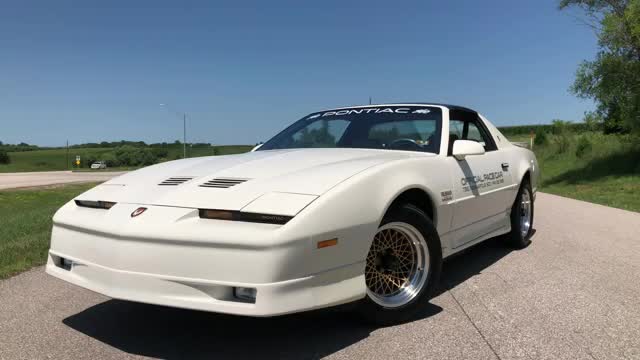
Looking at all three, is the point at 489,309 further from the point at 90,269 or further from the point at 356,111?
the point at 90,269

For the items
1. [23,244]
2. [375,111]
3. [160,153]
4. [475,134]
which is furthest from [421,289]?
[160,153]

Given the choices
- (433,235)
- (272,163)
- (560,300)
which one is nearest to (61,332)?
(272,163)

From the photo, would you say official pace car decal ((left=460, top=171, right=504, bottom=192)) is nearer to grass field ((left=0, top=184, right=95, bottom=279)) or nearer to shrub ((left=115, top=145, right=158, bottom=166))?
grass field ((left=0, top=184, right=95, bottom=279))

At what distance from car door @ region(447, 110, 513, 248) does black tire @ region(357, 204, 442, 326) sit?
0.49m

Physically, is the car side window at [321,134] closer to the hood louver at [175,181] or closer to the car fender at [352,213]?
the car fender at [352,213]

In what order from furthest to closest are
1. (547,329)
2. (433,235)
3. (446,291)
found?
1. (446,291)
2. (433,235)
3. (547,329)

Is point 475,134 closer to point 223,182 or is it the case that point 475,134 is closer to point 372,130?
point 372,130

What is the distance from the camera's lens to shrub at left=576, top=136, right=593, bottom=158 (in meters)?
20.8

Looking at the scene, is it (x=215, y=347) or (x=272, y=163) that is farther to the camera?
(x=272, y=163)

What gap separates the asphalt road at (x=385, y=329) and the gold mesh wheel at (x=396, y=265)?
19cm

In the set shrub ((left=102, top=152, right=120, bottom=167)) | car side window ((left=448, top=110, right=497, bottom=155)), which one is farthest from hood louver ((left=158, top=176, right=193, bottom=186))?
shrub ((left=102, top=152, right=120, bottom=167))

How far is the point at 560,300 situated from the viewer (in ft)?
11.4

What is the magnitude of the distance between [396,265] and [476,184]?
1258 mm

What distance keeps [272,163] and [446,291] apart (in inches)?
A: 63.9
